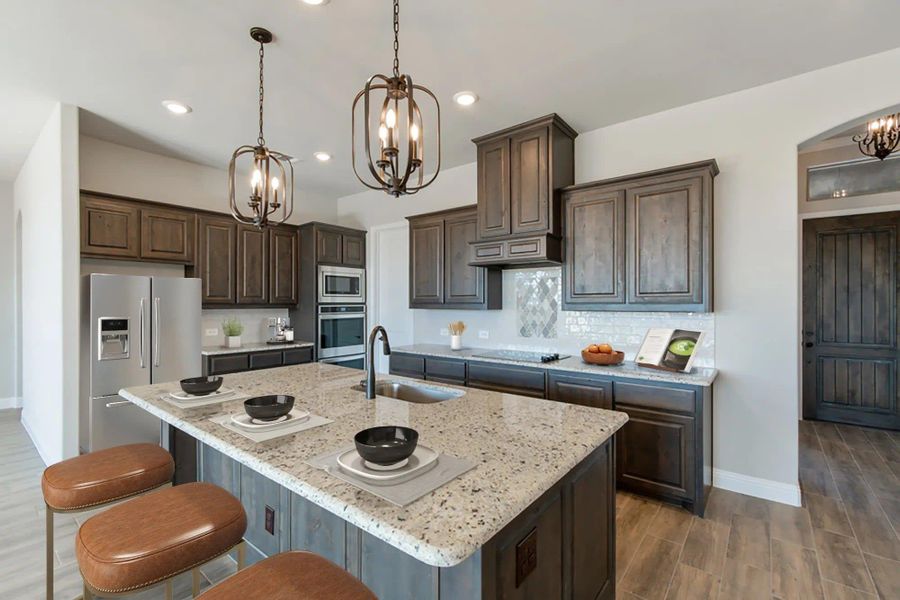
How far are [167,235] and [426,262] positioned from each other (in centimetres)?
255

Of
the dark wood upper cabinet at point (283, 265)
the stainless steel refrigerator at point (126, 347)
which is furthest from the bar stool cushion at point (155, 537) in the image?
the dark wood upper cabinet at point (283, 265)

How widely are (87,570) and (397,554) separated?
0.90m

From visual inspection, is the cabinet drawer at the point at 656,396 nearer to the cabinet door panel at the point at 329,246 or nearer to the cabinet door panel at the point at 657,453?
Answer: the cabinet door panel at the point at 657,453

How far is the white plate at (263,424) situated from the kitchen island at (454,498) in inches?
2.2

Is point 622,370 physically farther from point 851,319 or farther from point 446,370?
point 851,319

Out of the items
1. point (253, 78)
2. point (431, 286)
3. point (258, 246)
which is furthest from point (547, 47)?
point (258, 246)

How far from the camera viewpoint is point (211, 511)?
1.40 metres

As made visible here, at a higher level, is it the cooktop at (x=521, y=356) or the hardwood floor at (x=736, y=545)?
the cooktop at (x=521, y=356)

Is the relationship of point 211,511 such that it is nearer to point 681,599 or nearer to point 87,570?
point 87,570

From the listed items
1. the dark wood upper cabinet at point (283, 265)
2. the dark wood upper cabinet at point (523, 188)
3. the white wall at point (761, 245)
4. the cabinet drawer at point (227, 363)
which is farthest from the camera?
the dark wood upper cabinet at point (283, 265)

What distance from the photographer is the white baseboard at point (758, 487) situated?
9.20 feet

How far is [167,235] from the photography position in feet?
13.2

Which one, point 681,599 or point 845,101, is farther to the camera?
point 845,101

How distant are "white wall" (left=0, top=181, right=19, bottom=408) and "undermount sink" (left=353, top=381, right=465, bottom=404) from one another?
6139mm
